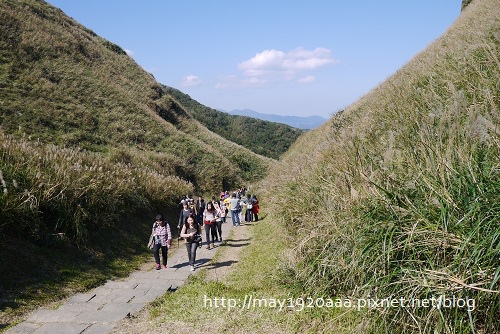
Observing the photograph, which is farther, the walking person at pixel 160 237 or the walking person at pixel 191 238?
the walking person at pixel 160 237

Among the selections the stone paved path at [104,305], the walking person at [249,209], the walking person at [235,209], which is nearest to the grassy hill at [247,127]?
the walking person at [249,209]

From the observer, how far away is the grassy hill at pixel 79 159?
8.38m

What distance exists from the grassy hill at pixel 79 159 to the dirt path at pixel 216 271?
6.86 feet

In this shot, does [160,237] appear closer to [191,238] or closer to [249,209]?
[191,238]

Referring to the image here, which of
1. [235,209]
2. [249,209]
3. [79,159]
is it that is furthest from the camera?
[249,209]

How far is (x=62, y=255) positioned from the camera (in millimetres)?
8977

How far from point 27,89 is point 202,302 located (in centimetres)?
2403

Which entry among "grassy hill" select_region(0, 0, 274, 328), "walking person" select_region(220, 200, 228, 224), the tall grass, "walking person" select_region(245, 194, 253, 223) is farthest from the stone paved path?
"walking person" select_region(245, 194, 253, 223)

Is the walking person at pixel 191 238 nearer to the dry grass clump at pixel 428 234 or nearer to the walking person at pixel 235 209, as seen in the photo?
the dry grass clump at pixel 428 234

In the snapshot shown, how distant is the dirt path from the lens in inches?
225

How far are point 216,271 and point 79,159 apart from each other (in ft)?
21.0

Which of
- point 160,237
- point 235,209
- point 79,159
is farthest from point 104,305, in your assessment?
point 235,209

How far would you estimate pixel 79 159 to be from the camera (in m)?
12.6

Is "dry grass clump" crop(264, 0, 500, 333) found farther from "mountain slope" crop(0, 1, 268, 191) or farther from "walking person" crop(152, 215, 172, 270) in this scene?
"mountain slope" crop(0, 1, 268, 191)
